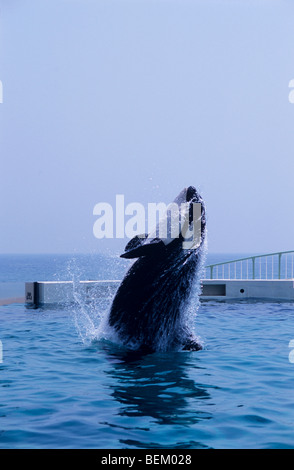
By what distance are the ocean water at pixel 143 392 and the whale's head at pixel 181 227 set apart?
1987 mm

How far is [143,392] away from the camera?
7.68m

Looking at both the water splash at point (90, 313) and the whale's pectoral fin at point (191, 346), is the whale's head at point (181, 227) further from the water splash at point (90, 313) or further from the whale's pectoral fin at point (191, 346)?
the water splash at point (90, 313)

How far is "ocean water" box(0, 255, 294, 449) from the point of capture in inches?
233

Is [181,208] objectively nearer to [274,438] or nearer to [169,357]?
[169,357]

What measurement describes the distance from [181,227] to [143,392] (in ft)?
9.52

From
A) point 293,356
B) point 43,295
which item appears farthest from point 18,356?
point 43,295

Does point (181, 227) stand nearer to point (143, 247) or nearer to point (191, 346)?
point (143, 247)

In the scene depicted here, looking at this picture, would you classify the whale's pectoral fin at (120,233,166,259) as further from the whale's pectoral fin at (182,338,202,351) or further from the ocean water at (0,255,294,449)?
the whale's pectoral fin at (182,338,202,351)

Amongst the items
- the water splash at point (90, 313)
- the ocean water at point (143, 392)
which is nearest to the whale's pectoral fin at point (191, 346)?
the ocean water at point (143, 392)

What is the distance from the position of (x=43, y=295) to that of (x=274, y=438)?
14.3 m

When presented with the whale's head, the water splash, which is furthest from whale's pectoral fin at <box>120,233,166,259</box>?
the water splash

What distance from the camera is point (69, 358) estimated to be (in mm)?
10070

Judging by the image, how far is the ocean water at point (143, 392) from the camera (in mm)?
5918
